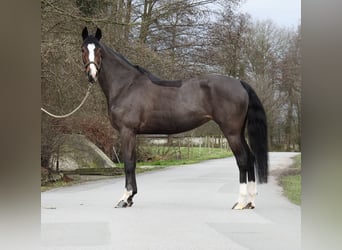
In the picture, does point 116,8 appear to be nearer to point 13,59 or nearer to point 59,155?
point 59,155

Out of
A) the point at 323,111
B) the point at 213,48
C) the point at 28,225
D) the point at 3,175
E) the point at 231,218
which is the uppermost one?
the point at 213,48

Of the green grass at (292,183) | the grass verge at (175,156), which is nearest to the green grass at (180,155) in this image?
the grass verge at (175,156)

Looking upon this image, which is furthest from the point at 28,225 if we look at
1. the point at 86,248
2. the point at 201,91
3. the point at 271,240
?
the point at 201,91

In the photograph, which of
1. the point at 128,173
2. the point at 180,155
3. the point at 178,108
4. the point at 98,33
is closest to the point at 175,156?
the point at 180,155

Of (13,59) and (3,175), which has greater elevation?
(13,59)

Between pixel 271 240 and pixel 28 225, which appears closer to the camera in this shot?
pixel 28 225

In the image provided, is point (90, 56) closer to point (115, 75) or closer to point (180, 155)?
point (115, 75)

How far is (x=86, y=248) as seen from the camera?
3574 mm

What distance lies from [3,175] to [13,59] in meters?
0.31

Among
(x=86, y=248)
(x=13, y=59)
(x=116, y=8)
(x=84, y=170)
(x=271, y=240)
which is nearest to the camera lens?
(x=13, y=59)

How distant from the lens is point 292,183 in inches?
339

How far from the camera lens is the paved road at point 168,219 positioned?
12.5 ft

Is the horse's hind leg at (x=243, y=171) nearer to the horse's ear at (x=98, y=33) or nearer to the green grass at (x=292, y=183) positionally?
the green grass at (x=292, y=183)

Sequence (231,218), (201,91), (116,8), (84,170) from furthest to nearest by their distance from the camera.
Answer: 1. (84,170)
2. (116,8)
3. (201,91)
4. (231,218)
